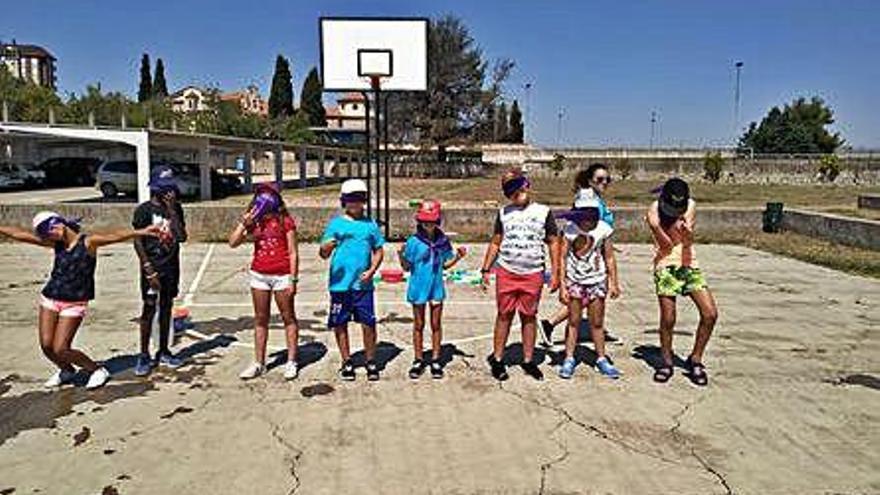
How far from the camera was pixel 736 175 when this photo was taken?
52.9 m

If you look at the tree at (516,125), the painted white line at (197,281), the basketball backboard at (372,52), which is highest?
the tree at (516,125)

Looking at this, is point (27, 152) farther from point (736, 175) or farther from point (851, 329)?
point (736, 175)

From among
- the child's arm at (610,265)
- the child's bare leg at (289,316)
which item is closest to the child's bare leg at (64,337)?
the child's bare leg at (289,316)

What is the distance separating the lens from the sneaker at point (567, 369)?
18.0ft

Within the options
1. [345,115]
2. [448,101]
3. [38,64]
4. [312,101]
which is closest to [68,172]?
[448,101]

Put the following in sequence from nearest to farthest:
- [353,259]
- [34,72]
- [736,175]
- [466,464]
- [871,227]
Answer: [466,464] → [353,259] → [871,227] → [736,175] → [34,72]

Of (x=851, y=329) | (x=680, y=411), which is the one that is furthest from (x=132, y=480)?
(x=851, y=329)

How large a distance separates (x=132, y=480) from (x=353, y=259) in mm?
2164

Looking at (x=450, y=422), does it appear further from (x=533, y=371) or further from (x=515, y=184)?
(x=515, y=184)

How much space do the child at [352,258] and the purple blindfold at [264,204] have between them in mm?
463

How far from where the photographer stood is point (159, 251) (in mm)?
5312

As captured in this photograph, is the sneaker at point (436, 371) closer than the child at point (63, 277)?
No

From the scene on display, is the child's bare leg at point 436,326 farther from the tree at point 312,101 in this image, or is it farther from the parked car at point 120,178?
the tree at point 312,101

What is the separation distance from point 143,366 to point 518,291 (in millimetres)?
3140
